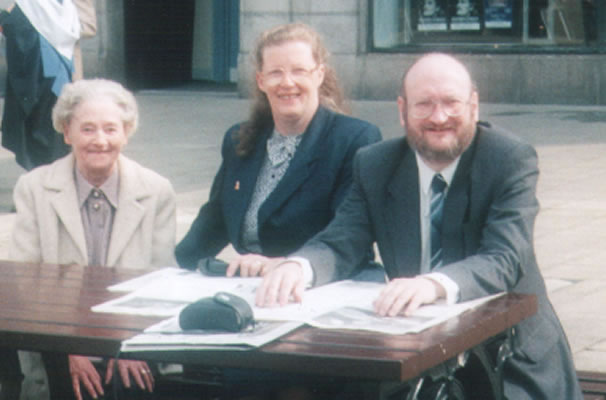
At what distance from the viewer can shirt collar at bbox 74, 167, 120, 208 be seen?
4469 millimetres

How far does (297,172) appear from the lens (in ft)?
14.7

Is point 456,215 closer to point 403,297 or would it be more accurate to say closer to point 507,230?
point 507,230

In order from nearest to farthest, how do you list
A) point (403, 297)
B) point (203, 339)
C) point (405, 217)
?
point (203, 339)
point (403, 297)
point (405, 217)

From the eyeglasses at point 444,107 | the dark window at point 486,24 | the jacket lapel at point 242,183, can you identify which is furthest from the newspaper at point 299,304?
the dark window at point 486,24

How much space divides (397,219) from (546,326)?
1.66ft

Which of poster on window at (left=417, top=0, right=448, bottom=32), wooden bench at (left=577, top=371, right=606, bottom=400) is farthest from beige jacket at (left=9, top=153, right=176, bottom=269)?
poster on window at (left=417, top=0, right=448, bottom=32)

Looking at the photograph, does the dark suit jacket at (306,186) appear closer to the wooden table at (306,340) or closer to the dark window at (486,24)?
the wooden table at (306,340)

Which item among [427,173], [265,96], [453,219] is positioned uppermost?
[265,96]

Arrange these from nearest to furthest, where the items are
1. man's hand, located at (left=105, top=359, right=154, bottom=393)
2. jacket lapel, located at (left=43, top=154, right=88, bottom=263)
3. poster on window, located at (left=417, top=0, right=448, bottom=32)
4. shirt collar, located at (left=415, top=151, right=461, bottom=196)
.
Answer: shirt collar, located at (left=415, top=151, right=461, bottom=196)
man's hand, located at (left=105, top=359, right=154, bottom=393)
jacket lapel, located at (left=43, top=154, right=88, bottom=263)
poster on window, located at (left=417, top=0, right=448, bottom=32)

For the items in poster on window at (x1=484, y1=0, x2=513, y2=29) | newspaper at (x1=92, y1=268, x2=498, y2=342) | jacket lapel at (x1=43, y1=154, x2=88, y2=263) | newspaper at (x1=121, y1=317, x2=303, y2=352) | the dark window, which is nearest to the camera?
newspaper at (x1=121, y1=317, x2=303, y2=352)

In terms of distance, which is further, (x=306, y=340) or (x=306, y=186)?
(x=306, y=186)

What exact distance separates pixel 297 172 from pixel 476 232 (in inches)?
40.0

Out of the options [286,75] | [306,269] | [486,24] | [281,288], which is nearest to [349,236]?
[306,269]

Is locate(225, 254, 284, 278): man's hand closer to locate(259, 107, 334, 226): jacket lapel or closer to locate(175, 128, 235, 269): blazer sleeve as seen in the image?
locate(259, 107, 334, 226): jacket lapel
